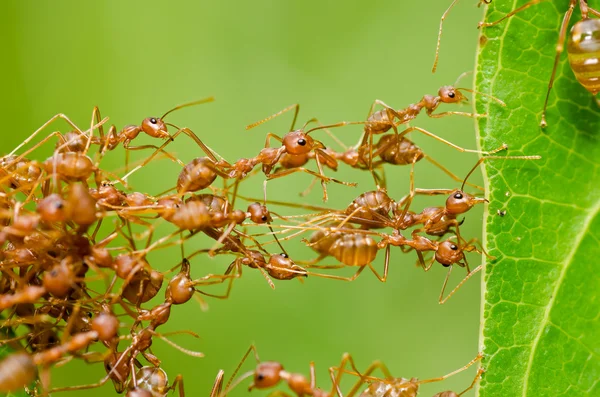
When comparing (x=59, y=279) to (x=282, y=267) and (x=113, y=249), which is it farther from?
(x=282, y=267)

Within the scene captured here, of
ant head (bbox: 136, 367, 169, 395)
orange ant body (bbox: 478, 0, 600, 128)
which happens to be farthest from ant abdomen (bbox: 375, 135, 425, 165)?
ant head (bbox: 136, 367, 169, 395)

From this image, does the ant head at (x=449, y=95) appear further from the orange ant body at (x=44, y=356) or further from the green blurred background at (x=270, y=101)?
the orange ant body at (x=44, y=356)

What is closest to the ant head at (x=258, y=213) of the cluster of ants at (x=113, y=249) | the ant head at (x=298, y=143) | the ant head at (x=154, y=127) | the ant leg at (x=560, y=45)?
the cluster of ants at (x=113, y=249)

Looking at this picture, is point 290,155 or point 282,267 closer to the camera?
point 282,267

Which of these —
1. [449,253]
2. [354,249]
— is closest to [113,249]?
[354,249]

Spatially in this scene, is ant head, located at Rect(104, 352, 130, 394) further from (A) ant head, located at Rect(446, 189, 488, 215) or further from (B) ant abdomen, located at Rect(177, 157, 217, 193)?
(A) ant head, located at Rect(446, 189, 488, 215)

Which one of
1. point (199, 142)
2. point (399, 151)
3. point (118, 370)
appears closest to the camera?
point (118, 370)

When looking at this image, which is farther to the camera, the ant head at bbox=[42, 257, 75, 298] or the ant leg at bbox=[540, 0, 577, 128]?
the ant leg at bbox=[540, 0, 577, 128]
